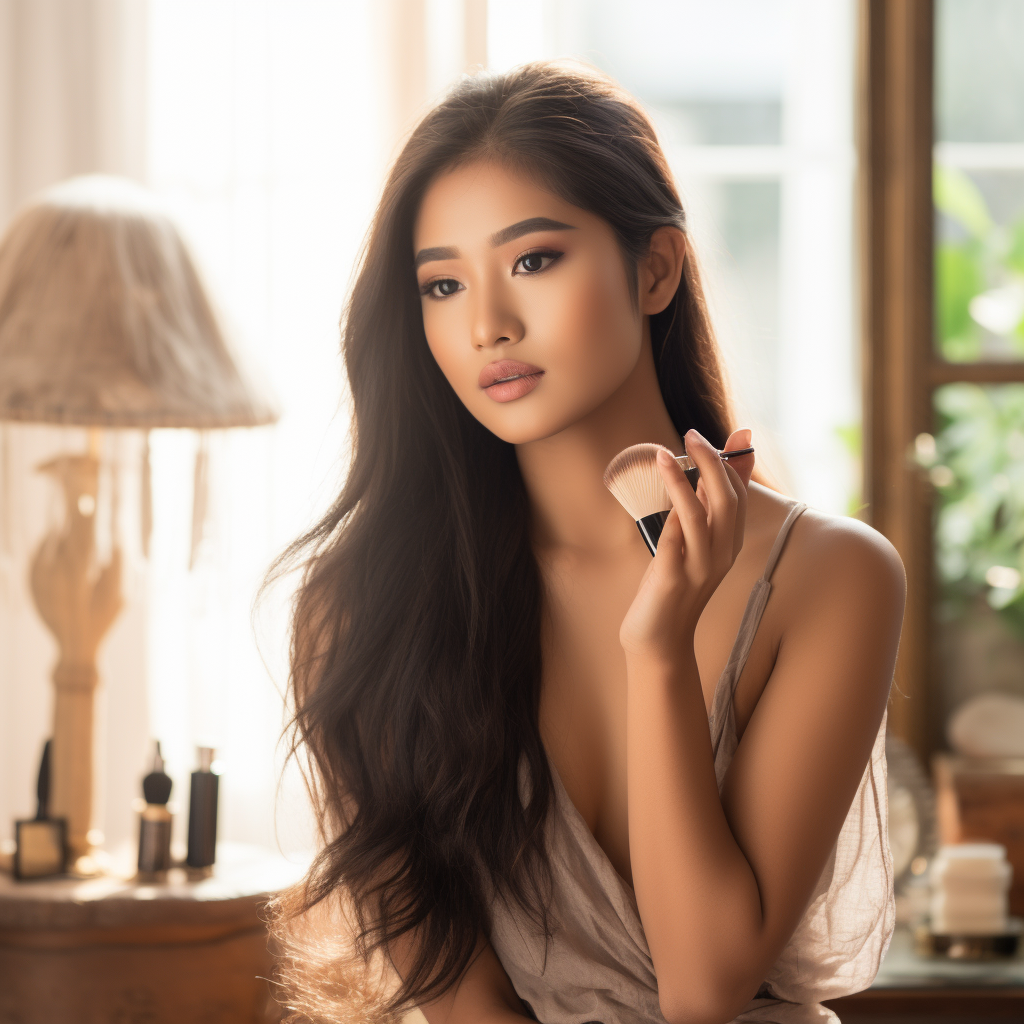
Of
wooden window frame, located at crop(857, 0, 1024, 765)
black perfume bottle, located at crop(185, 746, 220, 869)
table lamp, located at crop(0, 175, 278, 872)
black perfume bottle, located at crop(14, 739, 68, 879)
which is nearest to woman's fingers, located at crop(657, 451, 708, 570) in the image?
table lamp, located at crop(0, 175, 278, 872)

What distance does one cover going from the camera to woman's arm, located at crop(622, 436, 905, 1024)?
0.81 metres

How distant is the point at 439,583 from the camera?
1039 millimetres

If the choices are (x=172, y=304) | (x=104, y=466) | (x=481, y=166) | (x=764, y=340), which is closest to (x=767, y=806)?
(x=481, y=166)

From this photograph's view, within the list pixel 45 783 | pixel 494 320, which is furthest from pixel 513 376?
pixel 45 783

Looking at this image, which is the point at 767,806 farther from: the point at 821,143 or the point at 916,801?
the point at 821,143

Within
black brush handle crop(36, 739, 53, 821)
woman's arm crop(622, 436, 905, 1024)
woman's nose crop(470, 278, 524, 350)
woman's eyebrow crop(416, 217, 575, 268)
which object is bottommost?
black brush handle crop(36, 739, 53, 821)

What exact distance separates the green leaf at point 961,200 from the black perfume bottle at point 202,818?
4.69ft

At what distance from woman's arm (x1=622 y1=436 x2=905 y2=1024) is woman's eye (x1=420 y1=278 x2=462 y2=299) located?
0.25 meters

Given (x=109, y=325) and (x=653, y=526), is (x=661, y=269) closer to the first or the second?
(x=653, y=526)

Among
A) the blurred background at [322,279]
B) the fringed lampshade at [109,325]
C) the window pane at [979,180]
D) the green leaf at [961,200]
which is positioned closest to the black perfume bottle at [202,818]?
the blurred background at [322,279]

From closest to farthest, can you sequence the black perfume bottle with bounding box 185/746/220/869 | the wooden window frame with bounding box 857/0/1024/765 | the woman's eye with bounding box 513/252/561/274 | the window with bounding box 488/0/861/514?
the woman's eye with bounding box 513/252/561/274 < the black perfume bottle with bounding box 185/746/220/869 < the wooden window frame with bounding box 857/0/1024/765 < the window with bounding box 488/0/861/514

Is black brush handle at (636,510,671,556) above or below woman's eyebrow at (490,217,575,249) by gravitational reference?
below

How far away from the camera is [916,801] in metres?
1.79

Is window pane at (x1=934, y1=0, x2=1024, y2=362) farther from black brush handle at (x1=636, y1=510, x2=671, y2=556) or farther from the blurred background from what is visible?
black brush handle at (x1=636, y1=510, x2=671, y2=556)
